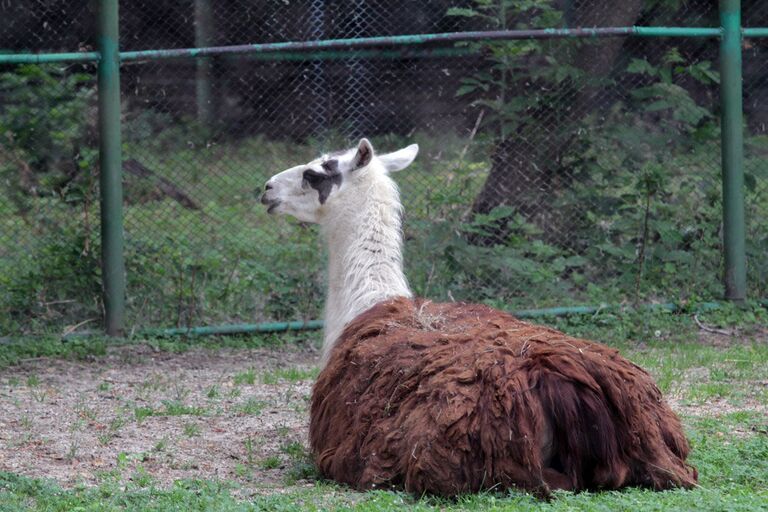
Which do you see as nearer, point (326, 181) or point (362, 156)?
point (362, 156)

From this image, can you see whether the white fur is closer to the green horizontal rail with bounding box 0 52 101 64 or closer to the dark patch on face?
the dark patch on face

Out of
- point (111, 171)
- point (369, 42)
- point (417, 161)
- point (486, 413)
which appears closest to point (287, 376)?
point (111, 171)

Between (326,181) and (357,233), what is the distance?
1.52ft

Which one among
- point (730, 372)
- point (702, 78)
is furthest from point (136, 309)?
point (702, 78)

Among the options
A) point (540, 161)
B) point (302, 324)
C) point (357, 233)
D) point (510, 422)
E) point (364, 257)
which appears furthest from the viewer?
point (540, 161)

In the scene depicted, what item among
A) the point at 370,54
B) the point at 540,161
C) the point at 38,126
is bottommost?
the point at 540,161

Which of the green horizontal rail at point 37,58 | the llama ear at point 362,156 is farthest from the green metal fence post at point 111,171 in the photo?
the llama ear at point 362,156

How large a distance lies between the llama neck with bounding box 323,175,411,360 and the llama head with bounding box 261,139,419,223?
0.10m

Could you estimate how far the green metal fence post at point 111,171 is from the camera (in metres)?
7.93

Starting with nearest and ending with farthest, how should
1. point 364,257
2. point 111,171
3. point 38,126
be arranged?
point 364,257, point 111,171, point 38,126

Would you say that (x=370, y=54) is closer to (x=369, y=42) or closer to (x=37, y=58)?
(x=369, y=42)

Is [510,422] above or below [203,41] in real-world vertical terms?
below

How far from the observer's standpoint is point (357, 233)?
5.90m

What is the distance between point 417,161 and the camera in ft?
31.8
